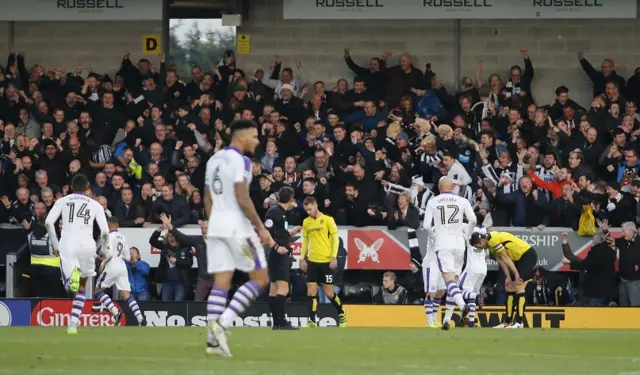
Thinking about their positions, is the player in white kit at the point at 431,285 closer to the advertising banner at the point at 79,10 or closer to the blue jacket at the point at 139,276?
the blue jacket at the point at 139,276

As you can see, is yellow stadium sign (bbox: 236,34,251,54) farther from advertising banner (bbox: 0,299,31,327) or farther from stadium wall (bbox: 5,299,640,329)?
advertising banner (bbox: 0,299,31,327)

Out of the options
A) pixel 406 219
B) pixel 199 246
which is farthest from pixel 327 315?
pixel 199 246

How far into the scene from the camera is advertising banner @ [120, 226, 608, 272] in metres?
25.8

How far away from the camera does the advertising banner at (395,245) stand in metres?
25.8

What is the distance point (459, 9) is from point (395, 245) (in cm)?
501

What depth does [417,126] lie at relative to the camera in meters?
27.1

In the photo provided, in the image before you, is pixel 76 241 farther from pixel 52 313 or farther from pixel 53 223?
pixel 52 313

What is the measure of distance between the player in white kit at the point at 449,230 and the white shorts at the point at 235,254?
24.5ft

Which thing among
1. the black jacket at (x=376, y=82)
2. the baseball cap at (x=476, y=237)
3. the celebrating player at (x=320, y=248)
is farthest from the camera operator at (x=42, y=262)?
the baseball cap at (x=476, y=237)

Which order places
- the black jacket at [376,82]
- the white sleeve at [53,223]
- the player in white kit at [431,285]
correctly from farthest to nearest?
1. the black jacket at [376,82]
2. the player in white kit at [431,285]
3. the white sleeve at [53,223]

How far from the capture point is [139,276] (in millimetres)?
26141

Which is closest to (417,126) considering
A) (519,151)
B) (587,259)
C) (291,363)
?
(519,151)

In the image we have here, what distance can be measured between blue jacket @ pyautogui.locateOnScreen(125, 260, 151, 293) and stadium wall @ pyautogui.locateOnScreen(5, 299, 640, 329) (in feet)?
2.84

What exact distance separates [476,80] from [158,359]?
18.5 metres
